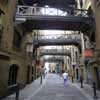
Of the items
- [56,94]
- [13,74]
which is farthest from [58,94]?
[13,74]

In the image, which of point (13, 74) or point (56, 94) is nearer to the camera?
point (56, 94)

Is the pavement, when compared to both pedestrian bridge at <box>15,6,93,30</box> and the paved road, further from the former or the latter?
pedestrian bridge at <box>15,6,93,30</box>

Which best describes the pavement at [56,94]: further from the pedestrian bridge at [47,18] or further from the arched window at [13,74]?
the pedestrian bridge at [47,18]

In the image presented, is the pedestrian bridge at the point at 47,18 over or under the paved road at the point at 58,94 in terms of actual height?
over

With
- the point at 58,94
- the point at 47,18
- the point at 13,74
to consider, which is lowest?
the point at 58,94

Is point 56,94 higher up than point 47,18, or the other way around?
point 47,18

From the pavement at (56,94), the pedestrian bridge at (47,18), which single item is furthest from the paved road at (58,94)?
the pedestrian bridge at (47,18)

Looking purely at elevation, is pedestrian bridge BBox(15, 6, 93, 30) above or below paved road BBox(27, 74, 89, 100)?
above

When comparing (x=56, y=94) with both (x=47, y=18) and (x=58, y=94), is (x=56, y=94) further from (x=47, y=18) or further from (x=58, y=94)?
(x=47, y=18)

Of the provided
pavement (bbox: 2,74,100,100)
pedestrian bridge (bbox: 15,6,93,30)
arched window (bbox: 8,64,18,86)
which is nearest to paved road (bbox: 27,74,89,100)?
pavement (bbox: 2,74,100,100)

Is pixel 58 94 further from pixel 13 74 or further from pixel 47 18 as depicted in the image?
pixel 47 18

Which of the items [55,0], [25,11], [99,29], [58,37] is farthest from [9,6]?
[58,37]

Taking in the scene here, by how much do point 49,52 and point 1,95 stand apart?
2241cm

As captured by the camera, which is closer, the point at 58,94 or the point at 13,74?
the point at 58,94
